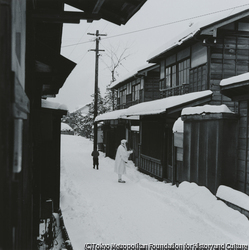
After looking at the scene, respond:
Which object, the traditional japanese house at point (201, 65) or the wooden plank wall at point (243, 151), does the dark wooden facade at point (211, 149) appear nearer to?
the wooden plank wall at point (243, 151)

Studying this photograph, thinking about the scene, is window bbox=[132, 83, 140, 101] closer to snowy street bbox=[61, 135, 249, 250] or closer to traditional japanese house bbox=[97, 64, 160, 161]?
traditional japanese house bbox=[97, 64, 160, 161]

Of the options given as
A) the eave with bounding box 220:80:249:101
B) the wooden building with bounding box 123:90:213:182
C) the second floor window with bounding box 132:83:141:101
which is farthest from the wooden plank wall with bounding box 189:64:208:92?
the second floor window with bounding box 132:83:141:101

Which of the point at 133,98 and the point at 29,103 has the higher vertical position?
the point at 133,98

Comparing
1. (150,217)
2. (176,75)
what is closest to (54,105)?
(150,217)

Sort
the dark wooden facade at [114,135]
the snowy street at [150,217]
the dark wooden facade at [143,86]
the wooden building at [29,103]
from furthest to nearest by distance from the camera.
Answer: the dark wooden facade at [114,135]
the dark wooden facade at [143,86]
the snowy street at [150,217]
the wooden building at [29,103]

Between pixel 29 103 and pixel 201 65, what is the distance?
11493 millimetres

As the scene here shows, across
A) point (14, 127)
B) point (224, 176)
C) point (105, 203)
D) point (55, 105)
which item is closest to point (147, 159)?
point (105, 203)

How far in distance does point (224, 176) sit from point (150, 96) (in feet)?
48.9

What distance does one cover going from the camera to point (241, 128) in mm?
8531

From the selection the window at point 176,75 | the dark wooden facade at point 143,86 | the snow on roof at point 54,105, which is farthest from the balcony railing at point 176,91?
the snow on roof at point 54,105

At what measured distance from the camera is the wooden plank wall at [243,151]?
820 cm

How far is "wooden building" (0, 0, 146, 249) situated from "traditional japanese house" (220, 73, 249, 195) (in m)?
4.37

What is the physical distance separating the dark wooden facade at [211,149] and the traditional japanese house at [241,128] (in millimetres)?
149

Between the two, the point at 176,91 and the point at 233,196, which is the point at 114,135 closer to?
the point at 176,91
